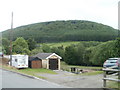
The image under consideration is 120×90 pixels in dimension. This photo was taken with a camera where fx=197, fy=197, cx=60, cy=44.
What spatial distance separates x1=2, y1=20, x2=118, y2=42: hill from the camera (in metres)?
116

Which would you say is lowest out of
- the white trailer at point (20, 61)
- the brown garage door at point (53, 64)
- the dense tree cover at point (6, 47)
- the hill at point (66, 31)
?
the brown garage door at point (53, 64)

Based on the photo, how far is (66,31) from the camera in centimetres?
13512

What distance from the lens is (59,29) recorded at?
135250 mm

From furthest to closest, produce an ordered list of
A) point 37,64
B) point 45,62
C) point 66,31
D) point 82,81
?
point 66,31, point 45,62, point 37,64, point 82,81

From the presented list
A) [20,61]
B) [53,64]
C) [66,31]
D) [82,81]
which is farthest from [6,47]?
[66,31]

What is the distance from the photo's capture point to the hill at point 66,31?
116m

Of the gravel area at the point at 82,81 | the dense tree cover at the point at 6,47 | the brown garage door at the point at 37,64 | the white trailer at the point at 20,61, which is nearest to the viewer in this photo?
the gravel area at the point at 82,81

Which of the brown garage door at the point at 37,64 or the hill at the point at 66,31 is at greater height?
the hill at the point at 66,31

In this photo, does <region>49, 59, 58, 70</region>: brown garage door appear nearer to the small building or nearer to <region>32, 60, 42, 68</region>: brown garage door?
the small building

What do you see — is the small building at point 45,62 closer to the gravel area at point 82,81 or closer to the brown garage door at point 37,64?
the brown garage door at point 37,64

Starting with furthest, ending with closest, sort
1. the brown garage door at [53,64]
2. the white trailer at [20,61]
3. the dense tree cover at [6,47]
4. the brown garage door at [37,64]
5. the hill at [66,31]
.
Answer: the hill at [66,31]
the dense tree cover at [6,47]
the brown garage door at [53,64]
the brown garage door at [37,64]
the white trailer at [20,61]

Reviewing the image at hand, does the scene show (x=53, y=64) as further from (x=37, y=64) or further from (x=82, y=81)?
(x=82, y=81)

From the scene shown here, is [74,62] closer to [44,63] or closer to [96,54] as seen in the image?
[96,54]

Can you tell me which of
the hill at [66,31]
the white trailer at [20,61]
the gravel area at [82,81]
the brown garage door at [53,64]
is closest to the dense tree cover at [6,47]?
the brown garage door at [53,64]
